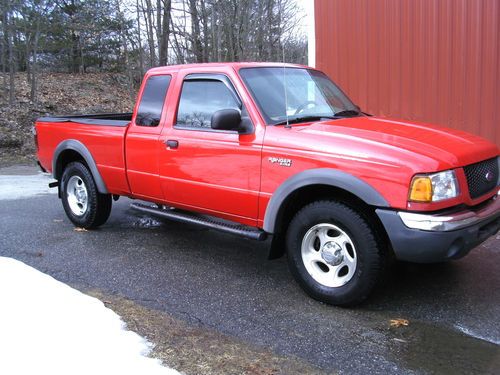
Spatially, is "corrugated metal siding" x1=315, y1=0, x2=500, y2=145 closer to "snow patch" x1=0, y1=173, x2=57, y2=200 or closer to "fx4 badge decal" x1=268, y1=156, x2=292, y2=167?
"fx4 badge decal" x1=268, y1=156, x2=292, y2=167

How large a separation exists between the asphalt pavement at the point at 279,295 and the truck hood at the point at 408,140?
1.17 m

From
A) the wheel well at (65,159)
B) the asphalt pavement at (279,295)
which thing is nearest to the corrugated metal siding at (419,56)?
the asphalt pavement at (279,295)

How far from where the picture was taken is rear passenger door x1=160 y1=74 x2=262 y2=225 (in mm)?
4410

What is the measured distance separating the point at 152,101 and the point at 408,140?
9.03 feet

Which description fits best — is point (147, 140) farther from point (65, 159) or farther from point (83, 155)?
point (65, 159)

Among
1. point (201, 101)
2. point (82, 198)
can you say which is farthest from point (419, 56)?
point (82, 198)

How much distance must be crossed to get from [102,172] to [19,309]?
230cm

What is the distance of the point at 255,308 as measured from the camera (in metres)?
4.11

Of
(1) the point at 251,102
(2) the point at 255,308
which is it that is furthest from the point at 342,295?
(1) the point at 251,102

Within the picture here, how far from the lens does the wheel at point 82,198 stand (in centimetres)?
624

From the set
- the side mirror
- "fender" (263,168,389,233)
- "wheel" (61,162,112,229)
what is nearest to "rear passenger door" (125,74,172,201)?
"wheel" (61,162,112,229)

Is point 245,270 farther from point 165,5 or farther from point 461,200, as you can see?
point 165,5

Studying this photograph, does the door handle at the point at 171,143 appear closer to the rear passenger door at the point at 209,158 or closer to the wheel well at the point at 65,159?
the rear passenger door at the point at 209,158

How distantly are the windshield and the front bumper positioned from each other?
136 centimetres
